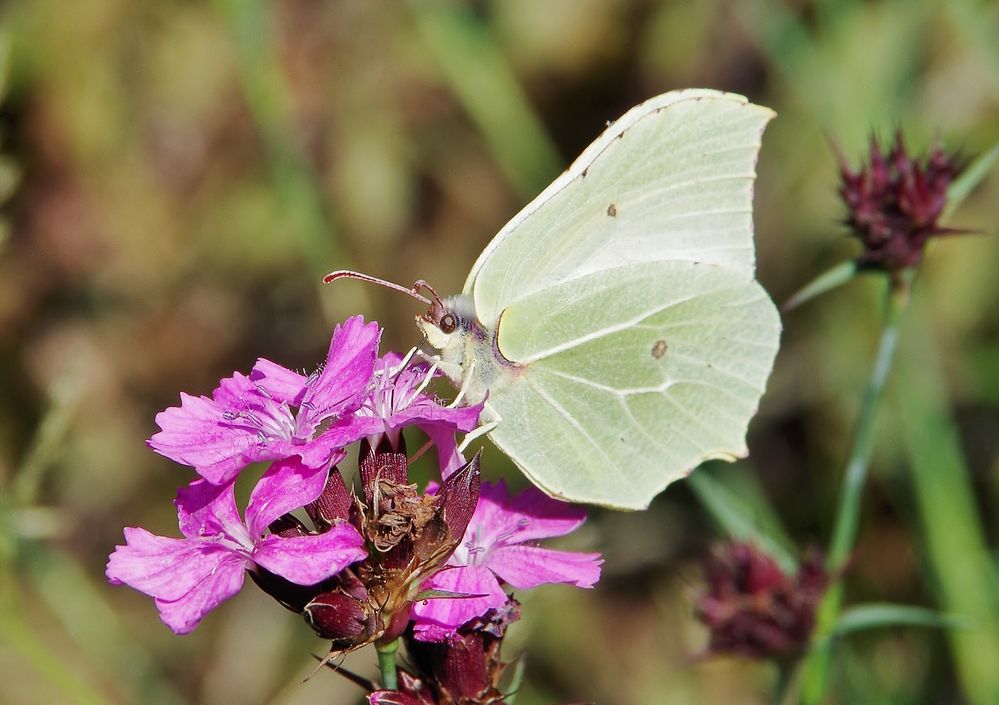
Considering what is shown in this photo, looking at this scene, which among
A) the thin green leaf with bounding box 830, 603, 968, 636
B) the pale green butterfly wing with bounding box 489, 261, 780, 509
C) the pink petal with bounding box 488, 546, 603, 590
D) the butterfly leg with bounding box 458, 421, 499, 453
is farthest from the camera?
the thin green leaf with bounding box 830, 603, 968, 636

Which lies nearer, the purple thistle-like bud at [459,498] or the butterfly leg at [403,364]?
the purple thistle-like bud at [459,498]

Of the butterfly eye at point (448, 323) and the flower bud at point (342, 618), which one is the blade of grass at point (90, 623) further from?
the flower bud at point (342, 618)

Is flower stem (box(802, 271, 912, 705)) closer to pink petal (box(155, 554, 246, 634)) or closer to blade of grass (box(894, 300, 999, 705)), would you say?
blade of grass (box(894, 300, 999, 705))

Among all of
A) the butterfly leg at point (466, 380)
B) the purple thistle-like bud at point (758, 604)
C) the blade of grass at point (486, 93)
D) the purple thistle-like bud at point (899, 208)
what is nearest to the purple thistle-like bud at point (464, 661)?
the butterfly leg at point (466, 380)

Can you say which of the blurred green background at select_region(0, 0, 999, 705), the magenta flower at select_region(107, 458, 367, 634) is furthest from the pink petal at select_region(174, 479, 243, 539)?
the blurred green background at select_region(0, 0, 999, 705)

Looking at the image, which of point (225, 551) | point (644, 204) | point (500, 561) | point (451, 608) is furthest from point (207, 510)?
point (644, 204)

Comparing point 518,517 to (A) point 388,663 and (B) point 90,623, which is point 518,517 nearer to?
(A) point 388,663

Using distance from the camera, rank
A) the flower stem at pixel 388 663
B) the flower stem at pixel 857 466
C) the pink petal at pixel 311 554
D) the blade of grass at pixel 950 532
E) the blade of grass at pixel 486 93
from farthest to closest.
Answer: the blade of grass at pixel 486 93, the blade of grass at pixel 950 532, the flower stem at pixel 857 466, the flower stem at pixel 388 663, the pink petal at pixel 311 554

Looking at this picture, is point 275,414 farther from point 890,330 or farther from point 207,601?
point 890,330
